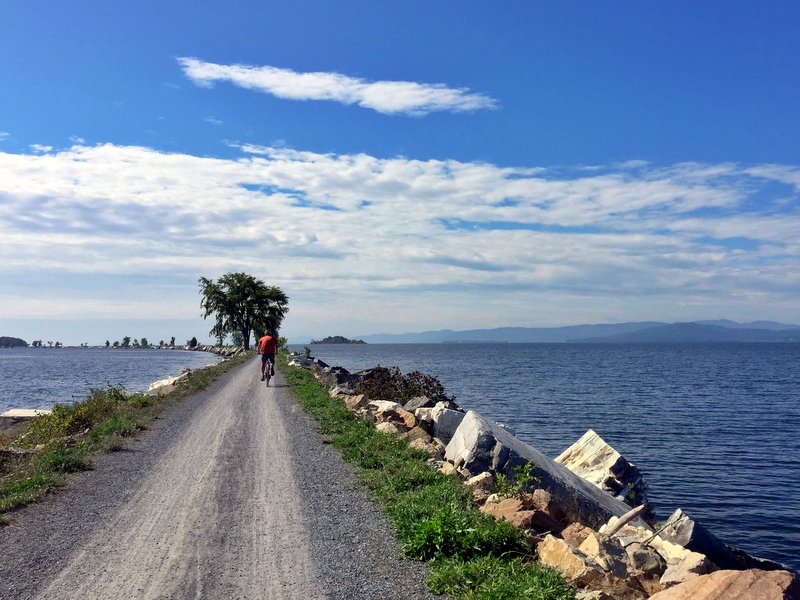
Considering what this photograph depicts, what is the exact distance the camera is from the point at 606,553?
7.16 meters

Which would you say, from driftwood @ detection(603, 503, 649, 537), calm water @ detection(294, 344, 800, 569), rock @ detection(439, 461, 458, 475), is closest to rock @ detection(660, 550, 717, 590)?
driftwood @ detection(603, 503, 649, 537)

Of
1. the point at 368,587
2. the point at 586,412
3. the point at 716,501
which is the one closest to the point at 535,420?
the point at 586,412

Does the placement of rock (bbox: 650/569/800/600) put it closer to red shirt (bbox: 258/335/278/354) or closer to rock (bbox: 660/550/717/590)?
rock (bbox: 660/550/717/590)

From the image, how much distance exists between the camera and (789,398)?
4575cm

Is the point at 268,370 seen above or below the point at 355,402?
above

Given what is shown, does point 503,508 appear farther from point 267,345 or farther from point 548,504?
point 267,345

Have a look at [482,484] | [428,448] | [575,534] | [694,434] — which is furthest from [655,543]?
[694,434]

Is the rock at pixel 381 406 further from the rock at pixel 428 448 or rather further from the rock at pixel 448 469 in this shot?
the rock at pixel 448 469

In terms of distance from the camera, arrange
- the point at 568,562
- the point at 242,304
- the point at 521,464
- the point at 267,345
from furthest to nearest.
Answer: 1. the point at 242,304
2. the point at 267,345
3. the point at 521,464
4. the point at 568,562

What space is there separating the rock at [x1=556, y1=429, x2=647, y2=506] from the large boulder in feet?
3.94

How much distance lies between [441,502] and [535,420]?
2497cm

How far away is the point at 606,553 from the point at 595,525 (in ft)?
11.7

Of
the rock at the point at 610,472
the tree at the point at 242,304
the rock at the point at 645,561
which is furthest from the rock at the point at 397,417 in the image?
the tree at the point at 242,304

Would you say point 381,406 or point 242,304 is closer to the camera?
point 381,406
